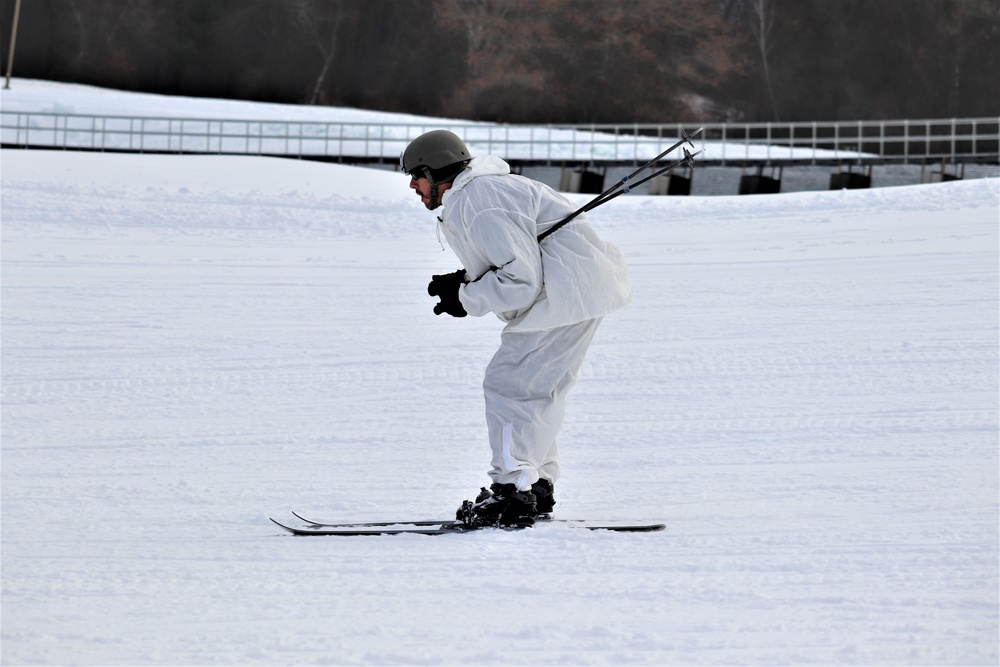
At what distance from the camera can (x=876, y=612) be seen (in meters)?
2.74

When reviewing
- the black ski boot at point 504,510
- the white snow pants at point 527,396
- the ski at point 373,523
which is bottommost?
the ski at point 373,523

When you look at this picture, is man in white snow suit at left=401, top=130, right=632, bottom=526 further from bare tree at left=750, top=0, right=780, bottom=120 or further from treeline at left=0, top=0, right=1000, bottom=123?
bare tree at left=750, top=0, right=780, bottom=120

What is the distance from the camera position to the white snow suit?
3.43 metres

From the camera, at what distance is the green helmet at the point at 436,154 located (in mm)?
3562

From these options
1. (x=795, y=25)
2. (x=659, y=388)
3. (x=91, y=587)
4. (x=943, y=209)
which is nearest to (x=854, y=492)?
(x=659, y=388)

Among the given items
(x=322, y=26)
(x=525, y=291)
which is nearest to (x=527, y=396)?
(x=525, y=291)

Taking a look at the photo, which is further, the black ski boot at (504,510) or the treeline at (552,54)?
the treeline at (552,54)

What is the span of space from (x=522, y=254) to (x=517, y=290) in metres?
0.11

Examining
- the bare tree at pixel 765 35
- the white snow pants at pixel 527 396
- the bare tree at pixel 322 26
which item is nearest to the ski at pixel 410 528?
the white snow pants at pixel 527 396

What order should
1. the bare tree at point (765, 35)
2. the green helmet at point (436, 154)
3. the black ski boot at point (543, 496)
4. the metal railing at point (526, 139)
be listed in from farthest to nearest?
the bare tree at point (765, 35)
the metal railing at point (526, 139)
the black ski boot at point (543, 496)
the green helmet at point (436, 154)

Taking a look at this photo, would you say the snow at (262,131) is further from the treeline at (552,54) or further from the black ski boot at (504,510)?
the black ski boot at (504,510)

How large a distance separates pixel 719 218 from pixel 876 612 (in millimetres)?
8676

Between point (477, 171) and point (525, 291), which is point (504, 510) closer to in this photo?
point (525, 291)

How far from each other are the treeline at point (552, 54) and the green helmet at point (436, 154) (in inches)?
617
